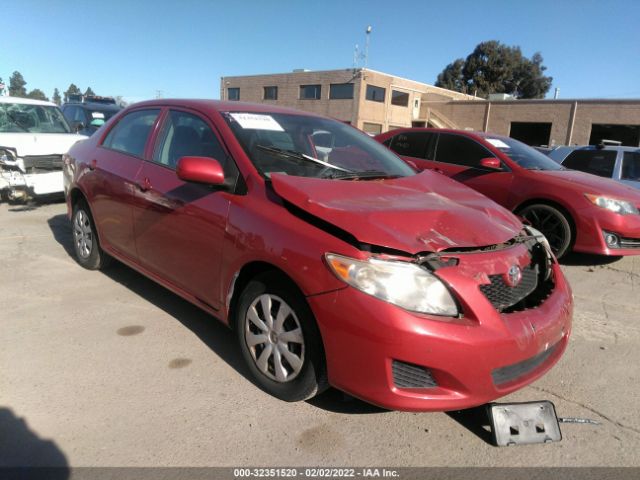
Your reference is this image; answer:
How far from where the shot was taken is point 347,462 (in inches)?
88.3

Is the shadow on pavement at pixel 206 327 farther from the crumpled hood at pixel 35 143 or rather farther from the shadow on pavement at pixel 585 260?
the shadow on pavement at pixel 585 260

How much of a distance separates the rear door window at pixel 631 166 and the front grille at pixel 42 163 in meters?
9.34

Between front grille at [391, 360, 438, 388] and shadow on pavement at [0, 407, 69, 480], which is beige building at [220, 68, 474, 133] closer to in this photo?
front grille at [391, 360, 438, 388]

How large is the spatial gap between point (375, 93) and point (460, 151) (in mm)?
31869

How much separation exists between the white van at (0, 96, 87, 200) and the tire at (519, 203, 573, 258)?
6.93 metres

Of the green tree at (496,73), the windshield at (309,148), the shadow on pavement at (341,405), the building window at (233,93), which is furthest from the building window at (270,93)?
the shadow on pavement at (341,405)

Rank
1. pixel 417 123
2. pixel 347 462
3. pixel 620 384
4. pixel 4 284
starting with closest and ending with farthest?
1. pixel 347 462
2. pixel 620 384
3. pixel 4 284
4. pixel 417 123

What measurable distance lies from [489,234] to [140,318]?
269 cm

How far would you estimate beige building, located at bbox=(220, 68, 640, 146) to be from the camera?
100.0ft

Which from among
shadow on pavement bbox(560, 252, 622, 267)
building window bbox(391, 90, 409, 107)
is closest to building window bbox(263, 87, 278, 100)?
building window bbox(391, 90, 409, 107)

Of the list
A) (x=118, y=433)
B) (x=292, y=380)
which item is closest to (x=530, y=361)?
(x=292, y=380)

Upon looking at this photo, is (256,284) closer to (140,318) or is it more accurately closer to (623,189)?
(140,318)

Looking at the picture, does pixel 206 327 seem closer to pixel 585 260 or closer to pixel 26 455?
pixel 26 455

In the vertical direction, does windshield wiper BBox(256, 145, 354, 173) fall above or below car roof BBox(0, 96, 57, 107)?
below
